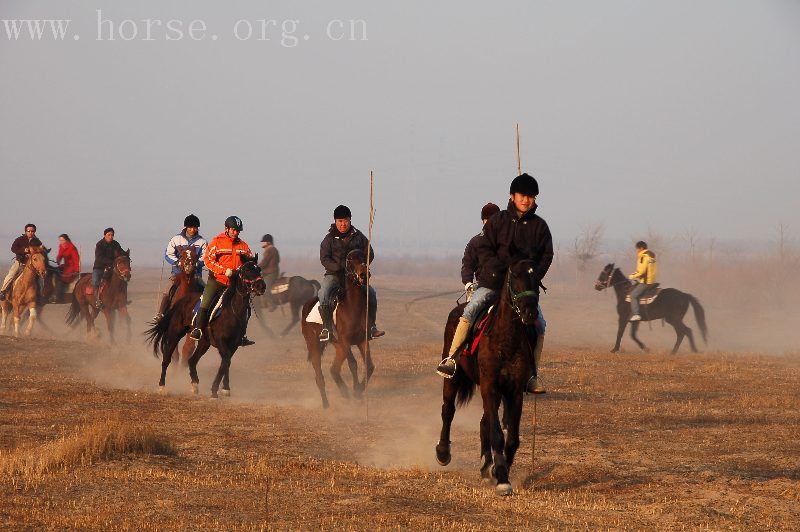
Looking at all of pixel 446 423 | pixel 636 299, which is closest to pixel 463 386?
pixel 446 423

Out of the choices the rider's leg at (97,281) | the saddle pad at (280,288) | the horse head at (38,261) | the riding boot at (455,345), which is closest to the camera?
the riding boot at (455,345)

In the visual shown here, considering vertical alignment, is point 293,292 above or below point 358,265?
below

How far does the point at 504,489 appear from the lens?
9703 millimetres

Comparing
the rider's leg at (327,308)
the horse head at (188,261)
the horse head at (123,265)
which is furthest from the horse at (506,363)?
the horse head at (123,265)

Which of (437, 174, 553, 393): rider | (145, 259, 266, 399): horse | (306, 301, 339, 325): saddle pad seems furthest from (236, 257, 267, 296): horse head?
(437, 174, 553, 393): rider

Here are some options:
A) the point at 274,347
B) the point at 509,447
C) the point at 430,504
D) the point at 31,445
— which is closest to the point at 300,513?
the point at 430,504

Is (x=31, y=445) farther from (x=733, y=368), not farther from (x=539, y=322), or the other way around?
(x=733, y=368)

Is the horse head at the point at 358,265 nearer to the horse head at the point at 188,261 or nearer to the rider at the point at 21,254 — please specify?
the horse head at the point at 188,261

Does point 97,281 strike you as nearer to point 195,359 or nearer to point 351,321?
point 195,359

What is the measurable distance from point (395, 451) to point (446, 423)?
1580mm

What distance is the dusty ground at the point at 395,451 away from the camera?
355 inches

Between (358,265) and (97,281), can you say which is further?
(97,281)

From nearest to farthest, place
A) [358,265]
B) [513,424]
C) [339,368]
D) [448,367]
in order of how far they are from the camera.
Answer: [513,424] → [448,367] → [358,265] → [339,368]

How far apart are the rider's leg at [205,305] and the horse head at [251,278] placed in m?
0.77
